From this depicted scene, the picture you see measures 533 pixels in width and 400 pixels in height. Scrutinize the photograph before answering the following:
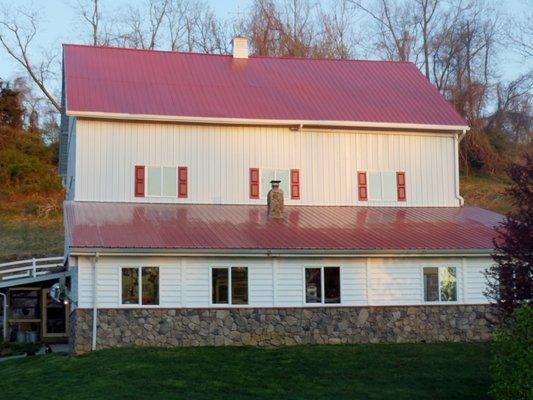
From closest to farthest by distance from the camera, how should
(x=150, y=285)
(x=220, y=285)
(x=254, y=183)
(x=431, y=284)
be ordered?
(x=150, y=285) → (x=220, y=285) → (x=431, y=284) → (x=254, y=183)

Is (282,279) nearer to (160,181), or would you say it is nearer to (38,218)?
(160,181)

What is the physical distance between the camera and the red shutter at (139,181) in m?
28.7

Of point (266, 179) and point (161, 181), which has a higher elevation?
point (266, 179)

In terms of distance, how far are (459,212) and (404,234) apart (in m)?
5.01

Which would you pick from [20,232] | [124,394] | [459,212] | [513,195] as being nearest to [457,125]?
[459,212]

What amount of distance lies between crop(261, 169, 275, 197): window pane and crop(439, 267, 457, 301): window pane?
23.8 feet

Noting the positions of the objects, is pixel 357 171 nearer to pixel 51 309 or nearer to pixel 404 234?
pixel 404 234

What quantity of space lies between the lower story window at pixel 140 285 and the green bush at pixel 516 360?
11.2m

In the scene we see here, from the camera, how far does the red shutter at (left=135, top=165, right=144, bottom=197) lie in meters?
28.7

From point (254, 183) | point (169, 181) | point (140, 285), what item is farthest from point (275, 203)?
point (140, 285)

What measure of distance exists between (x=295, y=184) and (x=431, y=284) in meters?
7.01

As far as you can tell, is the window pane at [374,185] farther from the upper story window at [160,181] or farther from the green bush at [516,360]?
the green bush at [516,360]

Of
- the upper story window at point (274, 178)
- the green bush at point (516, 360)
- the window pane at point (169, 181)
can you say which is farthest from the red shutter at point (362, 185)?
the green bush at point (516, 360)

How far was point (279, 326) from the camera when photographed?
23.7 metres
